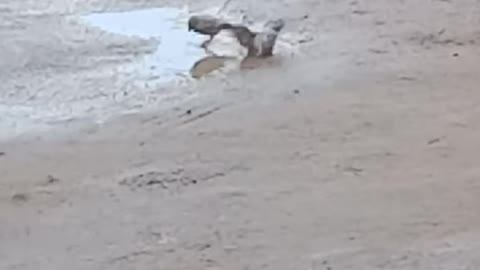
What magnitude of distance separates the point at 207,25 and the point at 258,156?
3.96 ft

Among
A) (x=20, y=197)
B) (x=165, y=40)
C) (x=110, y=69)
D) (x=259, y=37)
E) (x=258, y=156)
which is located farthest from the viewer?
(x=165, y=40)

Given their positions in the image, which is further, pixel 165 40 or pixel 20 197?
pixel 165 40

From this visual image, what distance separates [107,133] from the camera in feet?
10.8

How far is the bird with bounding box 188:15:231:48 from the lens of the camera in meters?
4.16

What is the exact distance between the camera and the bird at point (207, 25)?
4.16m

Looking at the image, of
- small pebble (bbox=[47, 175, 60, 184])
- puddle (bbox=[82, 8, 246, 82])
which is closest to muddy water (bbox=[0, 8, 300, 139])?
puddle (bbox=[82, 8, 246, 82])

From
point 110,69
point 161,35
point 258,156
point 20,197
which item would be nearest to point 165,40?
point 161,35

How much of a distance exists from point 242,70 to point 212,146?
716 mm

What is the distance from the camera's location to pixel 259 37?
398 cm

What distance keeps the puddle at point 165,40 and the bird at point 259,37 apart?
0.06 metres

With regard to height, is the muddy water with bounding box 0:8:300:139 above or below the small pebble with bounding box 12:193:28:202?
above

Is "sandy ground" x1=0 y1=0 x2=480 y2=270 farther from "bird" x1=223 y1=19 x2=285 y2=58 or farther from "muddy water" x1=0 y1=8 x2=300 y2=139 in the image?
"bird" x1=223 y1=19 x2=285 y2=58

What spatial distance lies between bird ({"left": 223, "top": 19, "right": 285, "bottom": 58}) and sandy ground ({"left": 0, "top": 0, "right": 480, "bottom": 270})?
0.11 m

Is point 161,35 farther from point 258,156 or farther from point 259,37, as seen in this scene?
point 258,156
